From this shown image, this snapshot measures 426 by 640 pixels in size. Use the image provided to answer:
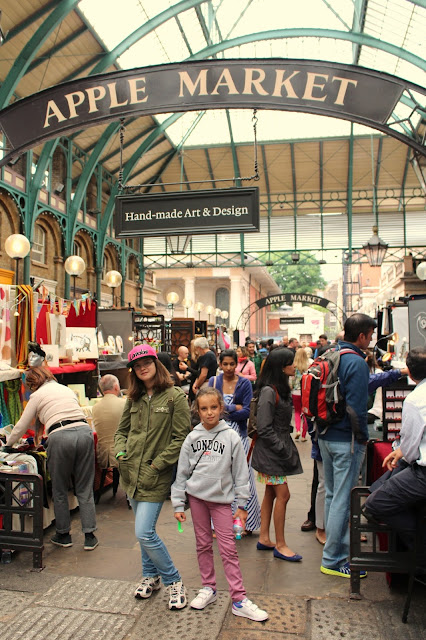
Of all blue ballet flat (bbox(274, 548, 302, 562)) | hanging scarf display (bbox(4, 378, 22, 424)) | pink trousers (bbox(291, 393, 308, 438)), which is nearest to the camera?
blue ballet flat (bbox(274, 548, 302, 562))

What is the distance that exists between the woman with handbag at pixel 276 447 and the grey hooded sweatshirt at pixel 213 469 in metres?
0.93

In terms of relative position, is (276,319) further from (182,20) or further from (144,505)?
(144,505)

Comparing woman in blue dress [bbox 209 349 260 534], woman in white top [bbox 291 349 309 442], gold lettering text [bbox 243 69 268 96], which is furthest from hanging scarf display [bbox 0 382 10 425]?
woman in white top [bbox 291 349 309 442]

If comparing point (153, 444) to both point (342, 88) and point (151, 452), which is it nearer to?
point (151, 452)

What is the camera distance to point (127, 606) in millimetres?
3734

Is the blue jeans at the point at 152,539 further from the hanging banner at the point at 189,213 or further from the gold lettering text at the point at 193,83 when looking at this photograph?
the gold lettering text at the point at 193,83

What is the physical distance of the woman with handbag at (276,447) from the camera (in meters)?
4.58

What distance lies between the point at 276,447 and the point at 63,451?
1.92 meters

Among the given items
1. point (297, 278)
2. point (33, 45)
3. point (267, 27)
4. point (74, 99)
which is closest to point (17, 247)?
point (74, 99)

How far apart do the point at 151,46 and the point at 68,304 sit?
1305 cm

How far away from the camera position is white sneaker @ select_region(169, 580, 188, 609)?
367cm

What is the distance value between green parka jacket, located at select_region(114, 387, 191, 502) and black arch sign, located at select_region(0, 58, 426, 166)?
3.74 meters

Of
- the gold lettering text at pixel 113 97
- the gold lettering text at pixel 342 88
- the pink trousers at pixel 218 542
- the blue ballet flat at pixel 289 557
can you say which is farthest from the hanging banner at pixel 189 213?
the pink trousers at pixel 218 542

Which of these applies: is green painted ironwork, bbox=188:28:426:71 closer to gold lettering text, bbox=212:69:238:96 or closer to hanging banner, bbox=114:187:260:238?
hanging banner, bbox=114:187:260:238
